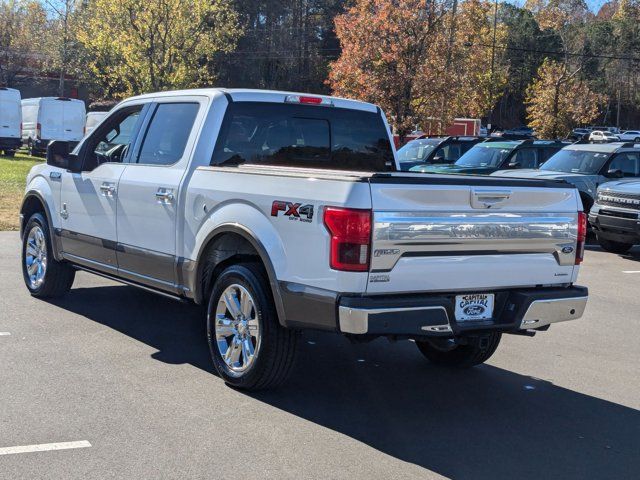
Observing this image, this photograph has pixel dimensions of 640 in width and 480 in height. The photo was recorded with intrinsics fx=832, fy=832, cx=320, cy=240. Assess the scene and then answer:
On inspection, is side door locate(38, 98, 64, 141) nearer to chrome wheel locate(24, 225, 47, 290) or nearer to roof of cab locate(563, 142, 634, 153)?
roof of cab locate(563, 142, 634, 153)

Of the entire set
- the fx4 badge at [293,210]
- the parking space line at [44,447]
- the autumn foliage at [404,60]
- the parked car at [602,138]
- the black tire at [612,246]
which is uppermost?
the autumn foliage at [404,60]

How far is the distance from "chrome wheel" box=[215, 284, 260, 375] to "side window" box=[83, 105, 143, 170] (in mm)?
2253

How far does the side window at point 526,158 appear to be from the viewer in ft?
60.2

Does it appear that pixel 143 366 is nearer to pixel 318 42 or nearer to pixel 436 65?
pixel 436 65

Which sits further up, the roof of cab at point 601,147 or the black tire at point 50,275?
the roof of cab at point 601,147

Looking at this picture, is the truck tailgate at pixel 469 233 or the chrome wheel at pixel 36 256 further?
the chrome wheel at pixel 36 256

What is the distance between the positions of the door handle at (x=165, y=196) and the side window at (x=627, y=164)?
36.7ft

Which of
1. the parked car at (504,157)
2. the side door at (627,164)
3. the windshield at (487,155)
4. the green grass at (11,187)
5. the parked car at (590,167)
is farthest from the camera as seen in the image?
the windshield at (487,155)

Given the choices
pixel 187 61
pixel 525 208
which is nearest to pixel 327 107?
pixel 525 208

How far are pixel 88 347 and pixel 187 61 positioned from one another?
2486 cm

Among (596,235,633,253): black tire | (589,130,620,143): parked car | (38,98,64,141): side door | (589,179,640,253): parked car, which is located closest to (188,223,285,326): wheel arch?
(589,179,640,253): parked car

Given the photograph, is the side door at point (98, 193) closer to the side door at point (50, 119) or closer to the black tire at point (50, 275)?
the black tire at point (50, 275)

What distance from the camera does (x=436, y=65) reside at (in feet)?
91.8

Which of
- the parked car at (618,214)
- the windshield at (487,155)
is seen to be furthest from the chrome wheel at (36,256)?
the windshield at (487,155)
